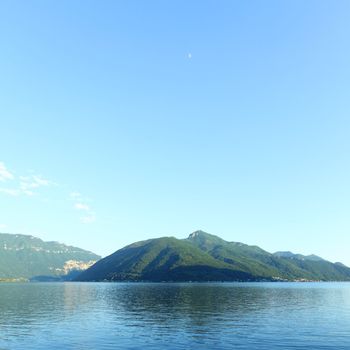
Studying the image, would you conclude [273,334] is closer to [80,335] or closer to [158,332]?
[158,332]

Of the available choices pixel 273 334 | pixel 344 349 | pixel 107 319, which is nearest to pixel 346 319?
pixel 273 334

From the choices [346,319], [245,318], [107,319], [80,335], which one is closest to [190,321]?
[245,318]

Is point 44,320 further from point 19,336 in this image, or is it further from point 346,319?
point 346,319

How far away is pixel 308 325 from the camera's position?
9300cm

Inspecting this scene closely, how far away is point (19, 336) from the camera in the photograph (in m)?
76.5

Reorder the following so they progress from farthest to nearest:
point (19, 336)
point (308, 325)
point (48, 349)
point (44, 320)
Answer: point (44, 320), point (308, 325), point (19, 336), point (48, 349)

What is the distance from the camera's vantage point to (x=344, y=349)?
6625 cm

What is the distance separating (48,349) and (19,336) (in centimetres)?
1531

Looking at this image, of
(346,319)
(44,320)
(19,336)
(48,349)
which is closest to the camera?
(48,349)

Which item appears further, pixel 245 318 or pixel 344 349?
pixel 245 318

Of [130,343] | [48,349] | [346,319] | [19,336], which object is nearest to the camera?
[48,349]

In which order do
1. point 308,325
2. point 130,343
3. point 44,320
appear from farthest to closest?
point 44,320, point 308,325, point 130,343

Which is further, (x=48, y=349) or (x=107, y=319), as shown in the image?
(x=107, y=319)

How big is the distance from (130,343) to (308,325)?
46751 mm
